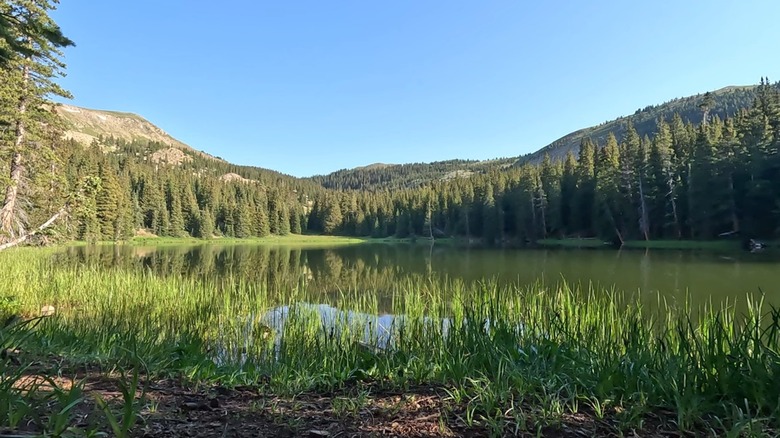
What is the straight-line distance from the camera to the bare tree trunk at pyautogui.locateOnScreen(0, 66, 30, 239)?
48.6 ft

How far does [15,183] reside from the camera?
14.8m

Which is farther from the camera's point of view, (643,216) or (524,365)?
(643,216)

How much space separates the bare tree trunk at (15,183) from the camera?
14.8m

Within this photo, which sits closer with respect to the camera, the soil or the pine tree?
the soil

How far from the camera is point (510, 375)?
11.0 ft

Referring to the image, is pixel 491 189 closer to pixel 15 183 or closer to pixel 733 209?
pixel 733 209

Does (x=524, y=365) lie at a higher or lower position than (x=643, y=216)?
lower

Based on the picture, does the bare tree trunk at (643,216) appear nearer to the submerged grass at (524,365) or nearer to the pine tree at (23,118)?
the submerged grass at (524,365)

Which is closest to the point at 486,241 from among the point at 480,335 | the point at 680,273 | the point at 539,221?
the point at 539,221

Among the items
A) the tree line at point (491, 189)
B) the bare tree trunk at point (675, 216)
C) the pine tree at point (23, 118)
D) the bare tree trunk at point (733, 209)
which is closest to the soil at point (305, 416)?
the tree line at point (491, 189)

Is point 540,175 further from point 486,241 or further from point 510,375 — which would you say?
point 510,375

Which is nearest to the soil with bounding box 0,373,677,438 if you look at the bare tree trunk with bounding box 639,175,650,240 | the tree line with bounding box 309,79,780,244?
the tree line with bounding box 309,79,780,244

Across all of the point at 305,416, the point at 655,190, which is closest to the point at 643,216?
the point at 655,190

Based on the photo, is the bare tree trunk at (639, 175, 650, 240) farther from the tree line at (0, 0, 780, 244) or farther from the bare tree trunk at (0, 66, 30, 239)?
the bare tree trunk at (0, 66, 30, 239)
